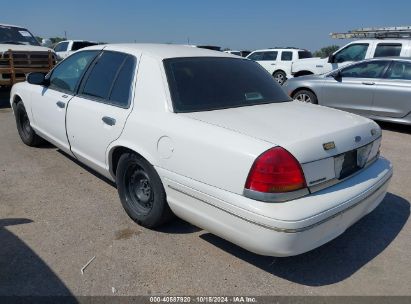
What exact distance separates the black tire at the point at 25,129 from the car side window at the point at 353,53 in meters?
8.68

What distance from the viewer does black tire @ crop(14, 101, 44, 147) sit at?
18.4ft

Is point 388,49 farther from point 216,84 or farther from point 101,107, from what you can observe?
point 101,107

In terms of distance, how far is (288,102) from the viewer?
149 inches

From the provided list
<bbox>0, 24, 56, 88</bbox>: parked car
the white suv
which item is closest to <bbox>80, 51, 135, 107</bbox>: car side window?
<bbox>0, 24, 56, 88</bbox>: parked car

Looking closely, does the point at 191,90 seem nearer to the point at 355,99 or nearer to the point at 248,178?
the point at 248,178

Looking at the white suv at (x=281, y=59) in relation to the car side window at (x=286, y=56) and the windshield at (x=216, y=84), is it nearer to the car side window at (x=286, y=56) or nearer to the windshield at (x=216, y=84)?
the car side window at (x=286, y=56)

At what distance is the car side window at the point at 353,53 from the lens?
34.7 feet

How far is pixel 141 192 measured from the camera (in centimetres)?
348

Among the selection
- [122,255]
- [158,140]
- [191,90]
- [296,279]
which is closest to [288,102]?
[191,90]

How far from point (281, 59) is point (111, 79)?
14.2 meters

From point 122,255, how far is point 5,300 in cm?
86

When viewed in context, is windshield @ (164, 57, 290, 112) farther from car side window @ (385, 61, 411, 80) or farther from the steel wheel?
car side window @ (385, 61, 411, 80)

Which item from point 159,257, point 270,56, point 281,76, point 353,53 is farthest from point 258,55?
point 159,257

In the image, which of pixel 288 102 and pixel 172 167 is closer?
pixel 172 167
